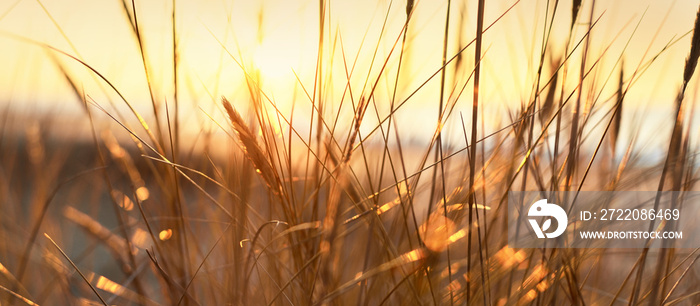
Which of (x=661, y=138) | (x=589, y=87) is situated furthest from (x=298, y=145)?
(x=661, y=138)

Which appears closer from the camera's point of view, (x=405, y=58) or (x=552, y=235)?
(x=552, y=235)

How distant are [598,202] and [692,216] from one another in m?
0.26

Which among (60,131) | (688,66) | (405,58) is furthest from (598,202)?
(60,131)

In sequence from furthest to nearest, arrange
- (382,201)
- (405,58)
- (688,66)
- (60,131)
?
(60,131)
(382,201)
(405,58)
(688,66)

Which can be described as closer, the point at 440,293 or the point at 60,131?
the point at 440,293

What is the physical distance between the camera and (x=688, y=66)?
1.68ft

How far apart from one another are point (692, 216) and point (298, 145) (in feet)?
2.16

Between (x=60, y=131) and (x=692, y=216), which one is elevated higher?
(x=60, y=131)

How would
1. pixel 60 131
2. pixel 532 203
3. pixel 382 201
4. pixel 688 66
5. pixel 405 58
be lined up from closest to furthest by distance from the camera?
pixel 688 66 → pixel 532 203 → pixel 405 58 → pixel 382 201 → pixel 60 131

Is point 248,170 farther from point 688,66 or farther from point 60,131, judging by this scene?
point 60,131

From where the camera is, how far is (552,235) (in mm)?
584

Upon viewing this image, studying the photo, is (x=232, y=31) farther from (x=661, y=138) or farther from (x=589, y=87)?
(x=661, y=138)

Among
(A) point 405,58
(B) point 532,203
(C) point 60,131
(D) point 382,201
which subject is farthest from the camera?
(C) point 60,131

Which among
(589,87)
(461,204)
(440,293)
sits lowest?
(440,293)
